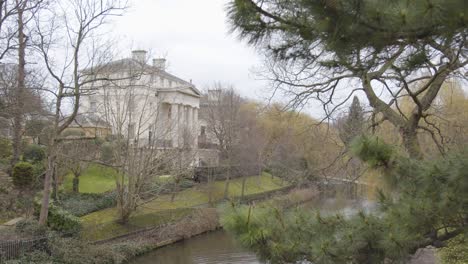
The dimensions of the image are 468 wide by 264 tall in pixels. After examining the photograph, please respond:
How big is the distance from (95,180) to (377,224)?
23924 mm

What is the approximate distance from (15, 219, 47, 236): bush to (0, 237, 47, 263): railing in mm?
267

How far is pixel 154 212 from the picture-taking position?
21.7 m

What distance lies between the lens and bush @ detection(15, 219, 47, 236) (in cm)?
1403

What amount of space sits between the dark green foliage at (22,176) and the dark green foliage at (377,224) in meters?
16.2

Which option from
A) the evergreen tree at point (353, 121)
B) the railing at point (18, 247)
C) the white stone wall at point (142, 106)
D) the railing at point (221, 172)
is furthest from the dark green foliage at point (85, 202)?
the evergreen tree at point (353, 121)

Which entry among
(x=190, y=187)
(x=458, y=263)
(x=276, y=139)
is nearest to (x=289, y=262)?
(x=458, y=263)

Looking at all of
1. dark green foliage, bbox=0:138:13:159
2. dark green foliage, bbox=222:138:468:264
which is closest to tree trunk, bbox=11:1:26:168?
dark green foliage, bbox=0:138:13:159

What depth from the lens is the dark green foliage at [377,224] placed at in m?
3.92

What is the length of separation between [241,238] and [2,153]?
66.2ft

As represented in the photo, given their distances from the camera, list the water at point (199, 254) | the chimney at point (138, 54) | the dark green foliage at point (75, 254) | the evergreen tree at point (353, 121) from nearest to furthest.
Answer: the evergreen tree at point (353, 121)
the dark green foliage at point (75, 254)
the water at point (199, 254)
the chimney at point (138, 54)

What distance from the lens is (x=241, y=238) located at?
3.95 meters

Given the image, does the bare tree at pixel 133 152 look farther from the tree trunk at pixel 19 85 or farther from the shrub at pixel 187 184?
the shrub at pixel 187 184

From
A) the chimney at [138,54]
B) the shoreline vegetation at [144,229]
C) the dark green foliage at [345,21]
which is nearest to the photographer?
the dark green foliage at [345,21]

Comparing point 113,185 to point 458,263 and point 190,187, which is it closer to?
point 190,187
